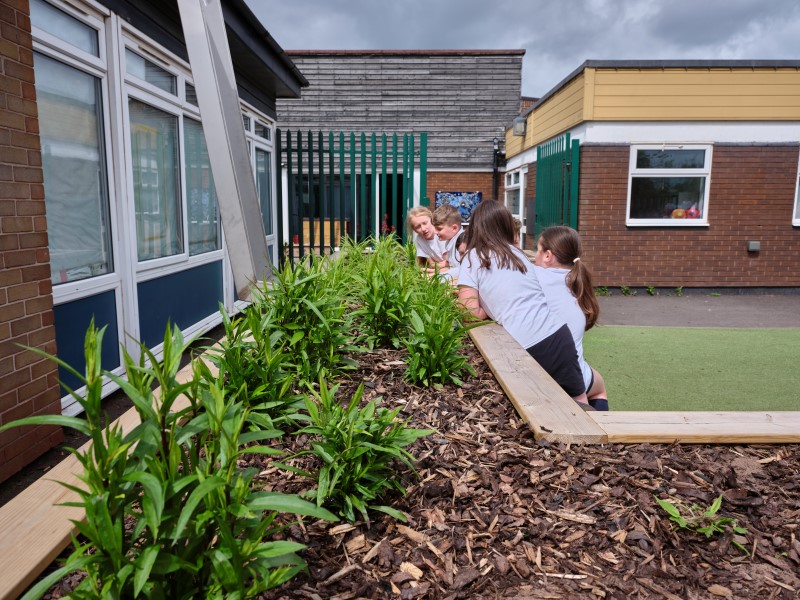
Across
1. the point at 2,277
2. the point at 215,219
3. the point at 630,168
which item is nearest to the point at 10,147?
the point at 2,277

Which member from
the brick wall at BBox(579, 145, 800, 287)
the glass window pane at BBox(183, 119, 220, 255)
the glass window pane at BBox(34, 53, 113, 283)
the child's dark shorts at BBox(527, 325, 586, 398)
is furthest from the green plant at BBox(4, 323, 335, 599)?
the brick wall at BBox(579, 145, 800, 287)

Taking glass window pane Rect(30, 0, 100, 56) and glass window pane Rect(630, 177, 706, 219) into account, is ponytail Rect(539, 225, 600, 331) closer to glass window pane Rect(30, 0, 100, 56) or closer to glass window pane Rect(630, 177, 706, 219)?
glass window pane Rect(30, 0, 100, 56)

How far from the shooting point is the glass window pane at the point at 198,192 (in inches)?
260

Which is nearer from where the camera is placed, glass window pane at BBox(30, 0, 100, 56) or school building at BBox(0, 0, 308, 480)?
school building at BBox(0, 0, 308, 480)

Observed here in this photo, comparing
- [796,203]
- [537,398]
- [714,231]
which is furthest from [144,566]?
[796,203]

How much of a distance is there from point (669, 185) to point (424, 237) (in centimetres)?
689

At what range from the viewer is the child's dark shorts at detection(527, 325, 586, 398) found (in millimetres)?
3504

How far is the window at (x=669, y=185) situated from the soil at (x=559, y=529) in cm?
983

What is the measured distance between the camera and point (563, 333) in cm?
355

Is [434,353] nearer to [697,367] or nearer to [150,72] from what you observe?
[150,72]

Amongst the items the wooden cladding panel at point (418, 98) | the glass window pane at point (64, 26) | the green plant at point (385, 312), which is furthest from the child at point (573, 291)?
the wooden cladding panel at point (418, 98)

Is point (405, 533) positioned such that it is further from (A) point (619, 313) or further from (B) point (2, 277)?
(A) point (619, 313)

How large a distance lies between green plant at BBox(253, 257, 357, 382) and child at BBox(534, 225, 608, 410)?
4.44 feet

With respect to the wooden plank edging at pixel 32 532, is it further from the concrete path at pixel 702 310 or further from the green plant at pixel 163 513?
the concrete path at pixel 702 310
